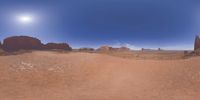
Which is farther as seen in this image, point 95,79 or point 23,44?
point 23,44

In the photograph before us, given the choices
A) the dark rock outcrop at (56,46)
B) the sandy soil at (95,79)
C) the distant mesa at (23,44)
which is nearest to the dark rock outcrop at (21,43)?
the distant mesa at (23,44)

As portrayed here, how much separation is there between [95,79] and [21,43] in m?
58.4

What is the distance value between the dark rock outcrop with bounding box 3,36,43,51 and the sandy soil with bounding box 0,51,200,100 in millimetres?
50413

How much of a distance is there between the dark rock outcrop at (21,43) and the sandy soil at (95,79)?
1985 inches

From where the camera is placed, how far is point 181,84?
19.1 meters

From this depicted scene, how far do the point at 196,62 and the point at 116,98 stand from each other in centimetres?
1093

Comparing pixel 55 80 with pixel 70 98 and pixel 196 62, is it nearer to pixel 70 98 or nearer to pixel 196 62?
pixel 70 98

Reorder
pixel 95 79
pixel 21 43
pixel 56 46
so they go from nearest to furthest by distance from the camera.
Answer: pixel 95 79 < pixel 21 43 < pixel 56 46

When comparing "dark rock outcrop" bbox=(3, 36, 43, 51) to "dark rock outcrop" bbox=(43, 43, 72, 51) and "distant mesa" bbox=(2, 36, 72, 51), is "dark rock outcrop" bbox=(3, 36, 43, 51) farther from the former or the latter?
"dark rock outcrop" bbox=(43, 43, 72, 51)

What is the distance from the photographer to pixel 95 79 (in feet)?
67.7

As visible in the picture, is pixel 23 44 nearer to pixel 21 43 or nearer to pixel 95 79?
pixel 21 43

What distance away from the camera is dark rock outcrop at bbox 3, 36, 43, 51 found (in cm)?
7300

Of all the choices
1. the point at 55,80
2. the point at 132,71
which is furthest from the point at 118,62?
the point at 55,80

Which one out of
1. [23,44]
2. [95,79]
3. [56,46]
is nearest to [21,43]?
[23,44]
